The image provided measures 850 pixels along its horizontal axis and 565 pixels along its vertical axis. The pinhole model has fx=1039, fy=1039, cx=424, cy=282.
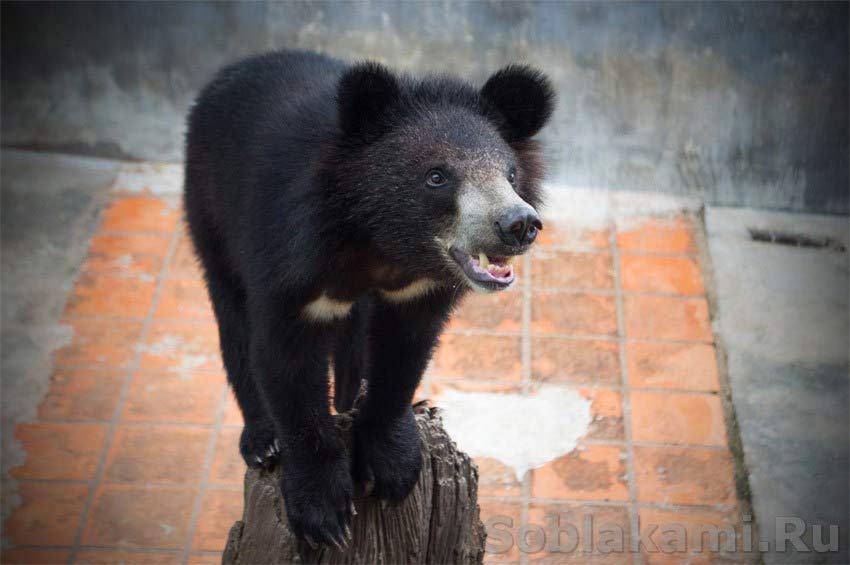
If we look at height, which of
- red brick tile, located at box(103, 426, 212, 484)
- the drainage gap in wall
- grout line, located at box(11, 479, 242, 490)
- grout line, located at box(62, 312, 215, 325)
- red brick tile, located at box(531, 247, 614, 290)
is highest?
the drainage gap in wall

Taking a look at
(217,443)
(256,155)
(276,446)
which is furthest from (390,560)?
(217,443)

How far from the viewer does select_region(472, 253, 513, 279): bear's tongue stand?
2.76 metres

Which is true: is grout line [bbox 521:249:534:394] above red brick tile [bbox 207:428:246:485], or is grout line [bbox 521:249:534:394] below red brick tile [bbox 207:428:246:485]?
above

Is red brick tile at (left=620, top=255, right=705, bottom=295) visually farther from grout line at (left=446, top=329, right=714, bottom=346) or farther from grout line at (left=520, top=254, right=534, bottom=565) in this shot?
grout line at (left=520, top=254, right=534, bottom=565)

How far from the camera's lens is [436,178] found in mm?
2859

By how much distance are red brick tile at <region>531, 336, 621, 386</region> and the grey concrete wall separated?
143 centimetres

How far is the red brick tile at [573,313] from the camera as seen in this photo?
5.84 m

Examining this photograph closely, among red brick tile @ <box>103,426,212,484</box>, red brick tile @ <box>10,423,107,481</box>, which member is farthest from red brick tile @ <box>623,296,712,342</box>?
red brick tile @ <box>10,423,107,481</box>

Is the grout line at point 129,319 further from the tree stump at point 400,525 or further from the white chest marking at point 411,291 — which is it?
A: the white chest marking at point 411,291

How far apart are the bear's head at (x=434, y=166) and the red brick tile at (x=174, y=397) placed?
2.62 metres

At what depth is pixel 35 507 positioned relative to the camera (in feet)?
15.8

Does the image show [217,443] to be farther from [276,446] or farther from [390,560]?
[390,560]

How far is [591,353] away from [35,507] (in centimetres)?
293

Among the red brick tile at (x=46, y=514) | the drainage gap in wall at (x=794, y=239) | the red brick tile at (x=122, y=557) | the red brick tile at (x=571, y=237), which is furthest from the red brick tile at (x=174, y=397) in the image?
the drainage gap in wall at (x=794, y=239)
